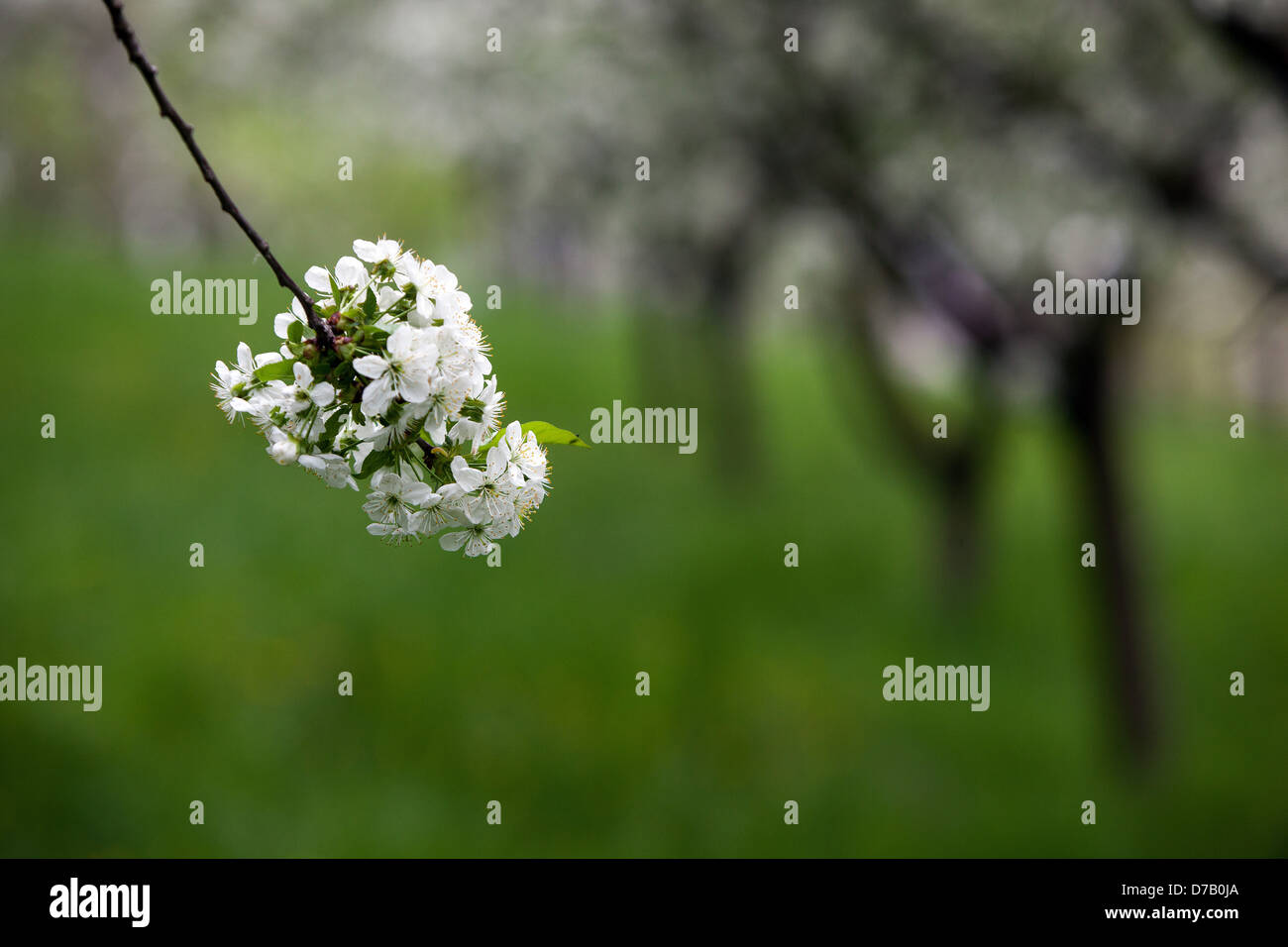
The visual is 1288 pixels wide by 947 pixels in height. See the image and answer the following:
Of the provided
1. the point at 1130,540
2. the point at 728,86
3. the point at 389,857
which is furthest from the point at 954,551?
the point at 389,857

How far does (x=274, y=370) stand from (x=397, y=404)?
22 centimetres

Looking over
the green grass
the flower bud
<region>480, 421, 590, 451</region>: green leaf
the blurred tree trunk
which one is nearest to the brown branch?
the flower bud

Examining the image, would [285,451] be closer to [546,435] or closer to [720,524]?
[546,435]

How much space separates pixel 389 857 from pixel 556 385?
271 inches

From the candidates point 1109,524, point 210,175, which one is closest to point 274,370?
point 210,175

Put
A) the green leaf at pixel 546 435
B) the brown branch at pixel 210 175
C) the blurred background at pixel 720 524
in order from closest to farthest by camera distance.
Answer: the brown branch at pixel 210 175 < the green leaf at pixel 546 435 < the blurred background at pixel 720 524

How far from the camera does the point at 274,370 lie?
1436mm

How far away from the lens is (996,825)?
19.6ft

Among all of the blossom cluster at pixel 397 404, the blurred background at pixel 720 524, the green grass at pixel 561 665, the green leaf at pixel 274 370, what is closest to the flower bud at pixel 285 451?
the blossom cluster at pixel 397 404

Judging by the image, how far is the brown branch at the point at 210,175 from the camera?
4.18 ft

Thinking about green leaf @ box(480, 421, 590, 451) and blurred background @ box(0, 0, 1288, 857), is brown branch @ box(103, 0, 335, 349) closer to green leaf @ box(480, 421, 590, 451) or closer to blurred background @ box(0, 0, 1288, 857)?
green leaf @ box(480, 421, 590, 451)

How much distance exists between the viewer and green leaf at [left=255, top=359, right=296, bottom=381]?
4.71 ft

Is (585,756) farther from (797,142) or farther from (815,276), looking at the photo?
(815,276)

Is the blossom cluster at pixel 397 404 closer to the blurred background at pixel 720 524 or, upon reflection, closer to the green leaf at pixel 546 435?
the green leaf at pixel 546 435
